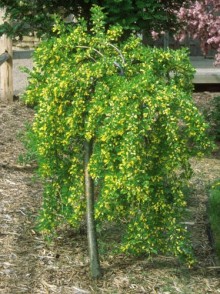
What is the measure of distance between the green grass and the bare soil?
0.07m

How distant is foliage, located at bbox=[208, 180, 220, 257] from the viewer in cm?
625

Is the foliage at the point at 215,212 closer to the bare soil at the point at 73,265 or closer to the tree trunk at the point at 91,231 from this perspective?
the bare soil at the point at 73,265

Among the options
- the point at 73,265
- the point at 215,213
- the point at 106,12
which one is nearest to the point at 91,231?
the point at 73,265

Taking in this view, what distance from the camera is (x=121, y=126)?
4805mm

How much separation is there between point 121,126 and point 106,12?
385 centimetres

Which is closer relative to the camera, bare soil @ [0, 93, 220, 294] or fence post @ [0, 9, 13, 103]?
bare soil @ [0, 93, 220, 294]

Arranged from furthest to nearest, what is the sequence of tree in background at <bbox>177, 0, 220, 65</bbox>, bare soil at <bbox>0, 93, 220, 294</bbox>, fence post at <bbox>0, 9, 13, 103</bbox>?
fence post at <bbox>0, 9, 13, 103</bbox>, tree in background at <bbox>177, 0, 220, 65</bbox>, bare soil at <bbox>0, 93, 220, 294</bbox>

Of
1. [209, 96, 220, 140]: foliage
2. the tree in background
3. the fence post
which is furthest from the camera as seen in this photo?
the fence post

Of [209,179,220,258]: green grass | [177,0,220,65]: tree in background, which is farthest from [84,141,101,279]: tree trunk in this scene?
[177,0,220,65]: tree in background

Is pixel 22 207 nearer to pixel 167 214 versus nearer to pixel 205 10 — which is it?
pixel 167 214

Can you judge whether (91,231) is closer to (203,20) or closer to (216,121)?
(216,121)

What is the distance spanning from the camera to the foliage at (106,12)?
8.59m

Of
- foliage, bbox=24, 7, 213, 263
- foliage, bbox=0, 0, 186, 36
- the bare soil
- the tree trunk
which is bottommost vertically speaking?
the bare soil

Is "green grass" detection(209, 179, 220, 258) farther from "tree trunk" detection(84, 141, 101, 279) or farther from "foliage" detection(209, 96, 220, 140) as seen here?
"foliage" detection(209, 96, 220, 140)
